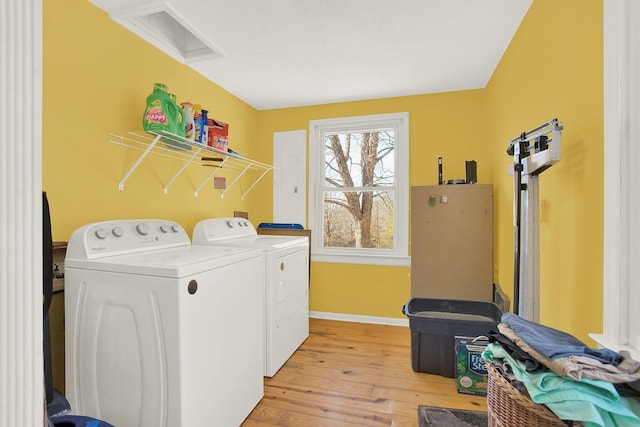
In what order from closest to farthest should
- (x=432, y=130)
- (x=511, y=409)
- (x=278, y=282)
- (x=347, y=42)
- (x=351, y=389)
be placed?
(x=511, y=409), (x=351, y=389), (x=347, y=42), (x=278, y=282), (x=432, y=130)

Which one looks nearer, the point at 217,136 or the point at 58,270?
the point at 58,270

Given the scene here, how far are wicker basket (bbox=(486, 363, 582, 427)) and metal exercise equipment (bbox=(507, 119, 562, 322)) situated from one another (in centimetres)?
54

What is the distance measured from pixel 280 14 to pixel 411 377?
99.5 inches

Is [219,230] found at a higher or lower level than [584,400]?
higher

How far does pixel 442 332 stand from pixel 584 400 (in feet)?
4.83

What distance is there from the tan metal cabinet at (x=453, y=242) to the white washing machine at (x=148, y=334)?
60.9 inches

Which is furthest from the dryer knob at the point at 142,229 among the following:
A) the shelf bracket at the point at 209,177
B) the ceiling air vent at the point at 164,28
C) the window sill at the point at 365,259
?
the window sill at the point at 365,259

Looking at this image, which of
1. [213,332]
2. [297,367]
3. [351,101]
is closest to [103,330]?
[213,332]

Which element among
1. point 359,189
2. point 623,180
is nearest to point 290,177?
point 359,189

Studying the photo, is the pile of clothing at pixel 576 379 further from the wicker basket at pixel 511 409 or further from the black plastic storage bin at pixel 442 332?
the black plastic storage bin at pixel 442 332

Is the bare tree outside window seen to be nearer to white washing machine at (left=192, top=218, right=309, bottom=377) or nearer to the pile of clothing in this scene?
white washing machine at (left=192, top=218, right=309, bottom=377)

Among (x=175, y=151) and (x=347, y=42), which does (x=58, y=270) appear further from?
(x=347, y=42)

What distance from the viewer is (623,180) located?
0.92m

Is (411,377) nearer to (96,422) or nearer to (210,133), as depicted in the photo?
(96,422)
